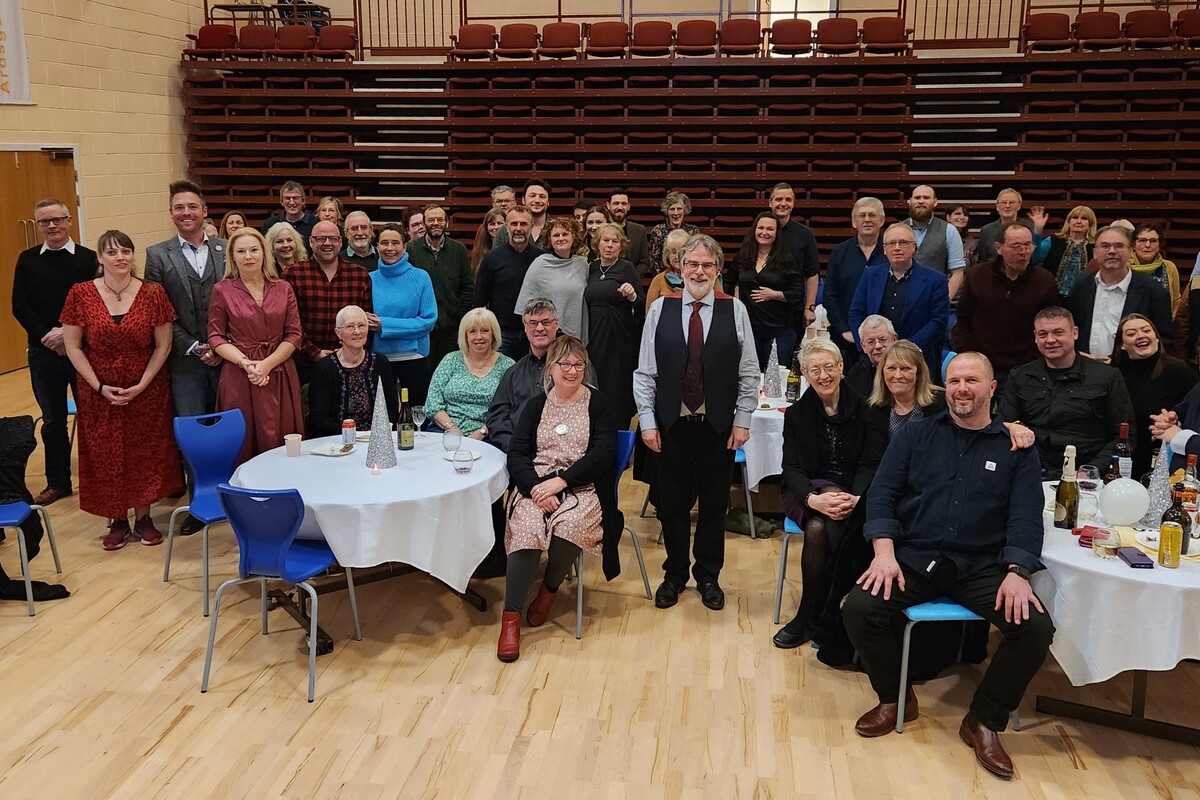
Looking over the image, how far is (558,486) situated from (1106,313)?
2745mm

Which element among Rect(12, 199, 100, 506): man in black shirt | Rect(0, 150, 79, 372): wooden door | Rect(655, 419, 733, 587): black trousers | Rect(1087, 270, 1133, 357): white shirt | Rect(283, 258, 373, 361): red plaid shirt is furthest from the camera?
Rect(0, 150, 79, 372): wooden door

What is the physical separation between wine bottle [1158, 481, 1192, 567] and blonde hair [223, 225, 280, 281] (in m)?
3.67

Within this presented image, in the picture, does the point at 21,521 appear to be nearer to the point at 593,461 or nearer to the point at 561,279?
the point at 593,461

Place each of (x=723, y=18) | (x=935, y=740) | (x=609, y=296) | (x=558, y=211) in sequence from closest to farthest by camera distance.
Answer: (x=935, y=740)
(x=609, y=296)
(x=558, y=211)
(x=723, y=18)

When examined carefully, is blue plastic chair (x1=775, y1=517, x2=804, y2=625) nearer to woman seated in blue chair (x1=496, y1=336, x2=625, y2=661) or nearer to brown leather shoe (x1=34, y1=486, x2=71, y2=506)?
woman seated in blue chair (x1=496, y1=336, x2=625, y2=661)

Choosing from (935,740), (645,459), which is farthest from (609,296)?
(935,740)

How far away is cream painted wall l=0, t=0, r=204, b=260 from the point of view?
823 cm

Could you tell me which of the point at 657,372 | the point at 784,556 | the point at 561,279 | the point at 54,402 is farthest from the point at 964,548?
the point at 54,402

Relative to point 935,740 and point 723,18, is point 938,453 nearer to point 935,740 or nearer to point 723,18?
point 935,740

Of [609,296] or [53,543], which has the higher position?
[609,296]

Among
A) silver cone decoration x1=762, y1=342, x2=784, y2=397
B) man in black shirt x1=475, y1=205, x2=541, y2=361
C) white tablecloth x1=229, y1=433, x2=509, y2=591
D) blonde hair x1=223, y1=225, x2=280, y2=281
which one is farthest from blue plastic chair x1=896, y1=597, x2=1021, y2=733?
blonde hair x1=223, y1=225, x2=280, y2=281

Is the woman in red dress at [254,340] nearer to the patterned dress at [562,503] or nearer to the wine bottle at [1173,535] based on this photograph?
the patterned dress at [562,503]

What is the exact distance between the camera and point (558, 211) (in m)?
9.80

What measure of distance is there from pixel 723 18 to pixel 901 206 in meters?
3.31
